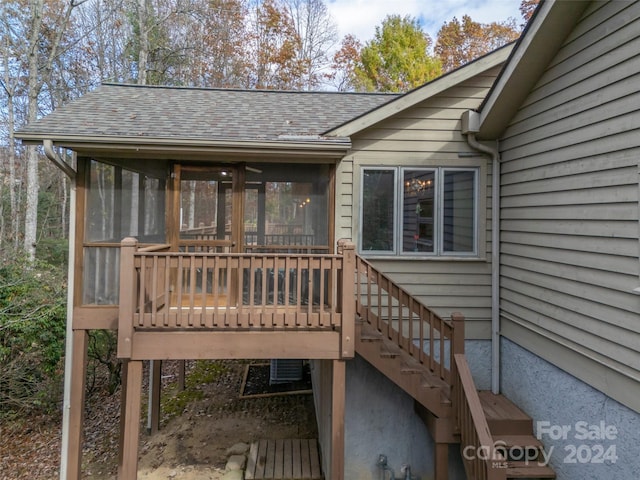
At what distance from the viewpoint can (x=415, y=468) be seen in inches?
195

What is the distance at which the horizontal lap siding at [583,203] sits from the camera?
122 inches

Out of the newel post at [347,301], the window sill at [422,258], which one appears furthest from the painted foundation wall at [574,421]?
the newel post at [347,301]

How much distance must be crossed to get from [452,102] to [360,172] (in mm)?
1601

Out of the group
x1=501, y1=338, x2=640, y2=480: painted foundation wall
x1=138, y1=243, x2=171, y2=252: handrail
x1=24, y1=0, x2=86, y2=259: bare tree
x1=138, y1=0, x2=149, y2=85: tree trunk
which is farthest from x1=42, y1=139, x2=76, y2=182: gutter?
x1=138, y1=0, x2=149, y2=85: tree trunk

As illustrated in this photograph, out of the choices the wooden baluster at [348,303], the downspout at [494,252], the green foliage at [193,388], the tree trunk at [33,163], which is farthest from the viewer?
the tree trunk at [33,163]

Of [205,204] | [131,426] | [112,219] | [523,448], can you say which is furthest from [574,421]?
[112,219]

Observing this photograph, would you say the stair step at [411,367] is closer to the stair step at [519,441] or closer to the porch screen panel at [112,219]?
the stair step at [519,441]

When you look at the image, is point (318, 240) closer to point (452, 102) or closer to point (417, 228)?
point (417, 228)

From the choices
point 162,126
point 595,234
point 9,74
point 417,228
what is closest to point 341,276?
point 417,228

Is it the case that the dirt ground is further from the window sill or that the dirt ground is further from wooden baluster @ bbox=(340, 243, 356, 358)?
the window sill

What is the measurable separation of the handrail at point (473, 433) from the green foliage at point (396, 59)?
15.1 meters

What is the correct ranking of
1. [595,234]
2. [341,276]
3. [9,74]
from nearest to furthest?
1. [595,234]
2. [341,276]
3. [9,74]

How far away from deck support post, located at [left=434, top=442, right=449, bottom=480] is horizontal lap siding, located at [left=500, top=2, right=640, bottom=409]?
1.54 meters

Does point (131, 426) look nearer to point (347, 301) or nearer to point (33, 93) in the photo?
point (347, 301)
